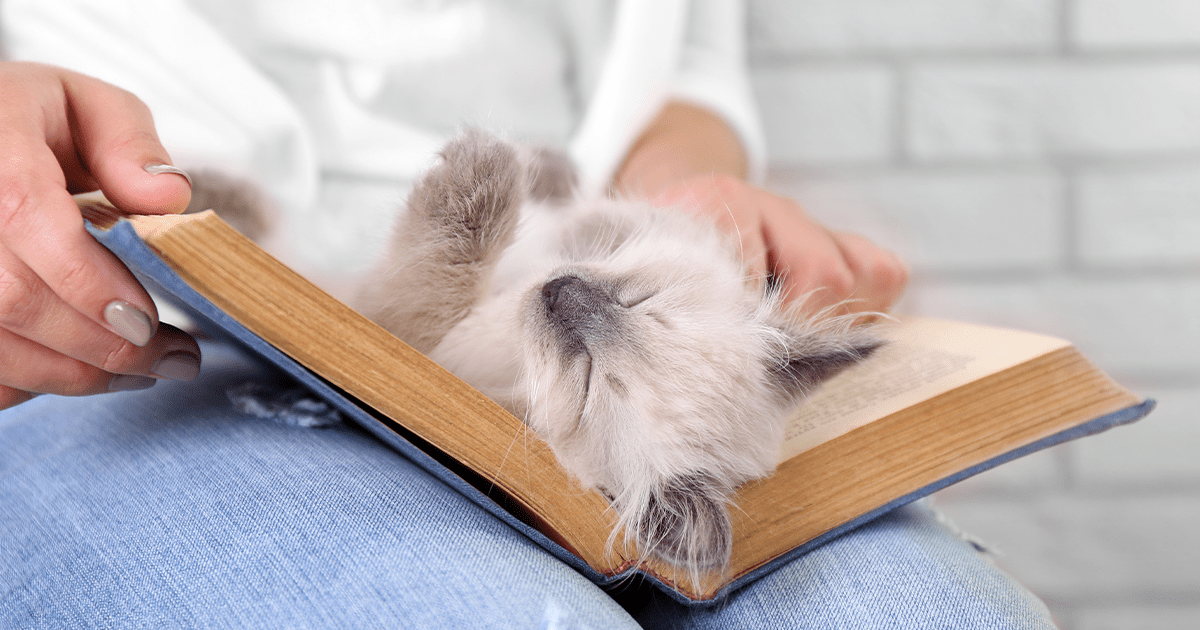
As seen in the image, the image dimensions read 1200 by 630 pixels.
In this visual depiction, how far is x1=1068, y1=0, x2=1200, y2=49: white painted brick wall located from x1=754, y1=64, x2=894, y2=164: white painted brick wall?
40 centimetres

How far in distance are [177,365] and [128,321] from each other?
0.34 feet

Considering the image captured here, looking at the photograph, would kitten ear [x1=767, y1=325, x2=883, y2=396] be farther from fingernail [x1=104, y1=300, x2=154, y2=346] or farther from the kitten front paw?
fingernail [x1=104, y1=300, x2=154, y2=346]

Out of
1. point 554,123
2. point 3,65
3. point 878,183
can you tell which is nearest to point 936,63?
point 878,183

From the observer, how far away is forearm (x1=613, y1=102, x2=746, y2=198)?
1.18 metres

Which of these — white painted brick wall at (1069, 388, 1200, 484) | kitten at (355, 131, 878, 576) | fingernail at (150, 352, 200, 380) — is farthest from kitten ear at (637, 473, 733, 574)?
white painted brick wall at (1069, 388, 1200, 484)

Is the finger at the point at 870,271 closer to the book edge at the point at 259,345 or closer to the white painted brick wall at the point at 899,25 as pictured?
the book edge at the point at 259,345

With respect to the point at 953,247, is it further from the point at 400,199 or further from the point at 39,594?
the point at 39,594

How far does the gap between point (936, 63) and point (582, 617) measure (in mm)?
1375

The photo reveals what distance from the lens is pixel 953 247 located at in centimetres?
152

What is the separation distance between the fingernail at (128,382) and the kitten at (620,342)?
223 millimetres

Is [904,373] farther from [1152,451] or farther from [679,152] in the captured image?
[1152,451]

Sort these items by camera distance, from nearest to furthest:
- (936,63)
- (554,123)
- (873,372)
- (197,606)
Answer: (197,606)
(873,372)
(554,123)
(936,63)

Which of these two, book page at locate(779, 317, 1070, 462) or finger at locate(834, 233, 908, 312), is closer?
book page at locate(779, 317, 1070, 462)

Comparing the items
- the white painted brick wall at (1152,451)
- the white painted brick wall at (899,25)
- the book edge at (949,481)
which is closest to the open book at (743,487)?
the book edge at (949,481)
